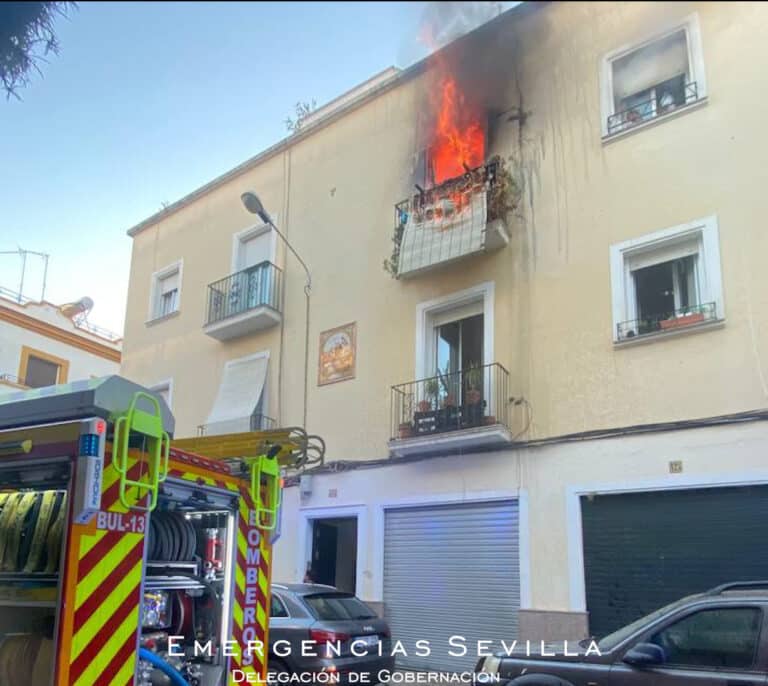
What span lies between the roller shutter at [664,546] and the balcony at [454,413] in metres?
1.82

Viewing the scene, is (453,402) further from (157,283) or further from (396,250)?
(157,283)

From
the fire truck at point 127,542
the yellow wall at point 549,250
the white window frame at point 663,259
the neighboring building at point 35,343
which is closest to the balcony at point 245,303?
the yellow wall at point 549,250

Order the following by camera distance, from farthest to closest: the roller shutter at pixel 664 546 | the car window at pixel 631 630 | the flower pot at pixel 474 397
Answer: the flower pot at pixel 474 397 → the roller shutter at pixel 664 546 → the car window at pixel 631 630

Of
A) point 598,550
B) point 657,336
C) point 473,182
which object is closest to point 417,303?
point 473,182

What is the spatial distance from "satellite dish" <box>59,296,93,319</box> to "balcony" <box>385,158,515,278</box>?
5.24 m

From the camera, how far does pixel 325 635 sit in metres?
8.10

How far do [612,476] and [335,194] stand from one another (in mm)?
8346

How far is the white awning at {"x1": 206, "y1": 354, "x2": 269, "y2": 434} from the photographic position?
49.5ft

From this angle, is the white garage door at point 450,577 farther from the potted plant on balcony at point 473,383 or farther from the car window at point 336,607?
the car window at point 336,607

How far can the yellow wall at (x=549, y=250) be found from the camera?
9828mm

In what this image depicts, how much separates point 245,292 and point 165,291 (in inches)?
147

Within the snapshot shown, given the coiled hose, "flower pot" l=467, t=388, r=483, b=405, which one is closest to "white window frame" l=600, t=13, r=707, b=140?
"flower pot" l=467, t=388, r=483, b=405

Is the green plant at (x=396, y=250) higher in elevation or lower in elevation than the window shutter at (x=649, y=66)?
lower

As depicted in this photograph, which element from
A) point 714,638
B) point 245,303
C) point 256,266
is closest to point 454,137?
point 256,266
